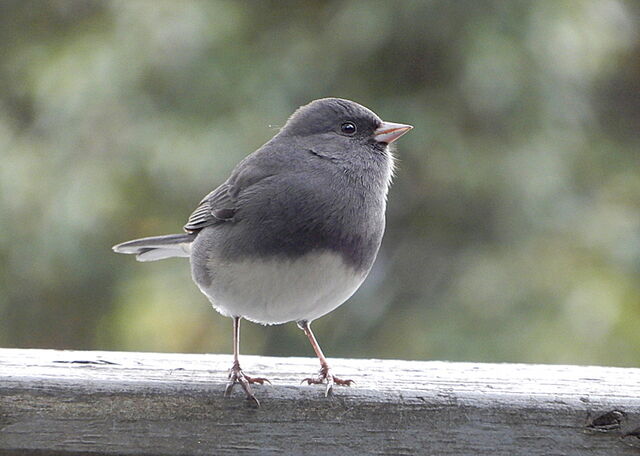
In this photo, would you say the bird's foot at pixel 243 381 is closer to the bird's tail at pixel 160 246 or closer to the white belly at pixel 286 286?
the white belly at pixel 286 286

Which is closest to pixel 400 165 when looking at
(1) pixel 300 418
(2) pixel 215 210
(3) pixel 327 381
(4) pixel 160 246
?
(4) pixel 160 246

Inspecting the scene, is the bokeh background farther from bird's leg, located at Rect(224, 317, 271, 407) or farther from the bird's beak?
bird's leg, located at Rect(224, 317, 271, 407)

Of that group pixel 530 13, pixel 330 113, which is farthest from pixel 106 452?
pixel 530 13

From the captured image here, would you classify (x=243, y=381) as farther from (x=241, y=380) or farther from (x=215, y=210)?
(x=215, y=210)

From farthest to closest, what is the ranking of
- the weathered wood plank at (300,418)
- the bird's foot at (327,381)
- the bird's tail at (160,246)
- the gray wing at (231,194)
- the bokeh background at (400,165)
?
the bokeh background at (400,165) → the bird's tail at (160,246) → the gray wing at (231,194) → the bird's foot at (327,381) → the weathered wood plank at (300,418)

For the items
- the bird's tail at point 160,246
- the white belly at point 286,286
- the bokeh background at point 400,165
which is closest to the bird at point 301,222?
the white belly at point 286,286

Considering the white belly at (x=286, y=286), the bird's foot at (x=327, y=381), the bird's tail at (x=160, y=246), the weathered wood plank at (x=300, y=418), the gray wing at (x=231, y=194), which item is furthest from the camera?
the bird's tail at (x=160, y=246)
